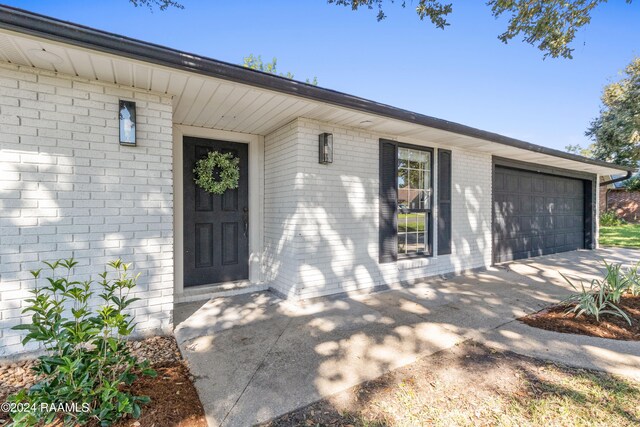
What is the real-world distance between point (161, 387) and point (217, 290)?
217cm

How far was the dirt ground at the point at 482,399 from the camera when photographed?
1728mm

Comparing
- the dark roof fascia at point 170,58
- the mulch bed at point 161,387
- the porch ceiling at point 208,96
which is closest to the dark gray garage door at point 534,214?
the porch ceiling at point 208,96

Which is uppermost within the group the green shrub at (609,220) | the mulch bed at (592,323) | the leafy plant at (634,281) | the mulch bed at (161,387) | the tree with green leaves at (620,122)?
the tree with green leaves at (620,122)

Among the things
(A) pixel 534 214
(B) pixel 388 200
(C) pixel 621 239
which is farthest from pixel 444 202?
(C) pixel 621 239

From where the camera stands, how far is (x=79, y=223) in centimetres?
266

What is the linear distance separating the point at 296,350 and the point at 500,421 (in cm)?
153

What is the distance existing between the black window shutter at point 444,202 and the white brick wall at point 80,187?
419 cm

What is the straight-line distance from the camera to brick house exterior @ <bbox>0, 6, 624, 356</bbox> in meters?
2.42

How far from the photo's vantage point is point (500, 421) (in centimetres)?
171

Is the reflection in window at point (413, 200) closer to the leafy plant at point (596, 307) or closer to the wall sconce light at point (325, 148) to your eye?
the wall sconce light at point (325, 148)

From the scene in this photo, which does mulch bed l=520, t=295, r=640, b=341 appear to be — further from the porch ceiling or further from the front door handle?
the front door handle

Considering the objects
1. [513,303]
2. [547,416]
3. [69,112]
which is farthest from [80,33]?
[513,303]

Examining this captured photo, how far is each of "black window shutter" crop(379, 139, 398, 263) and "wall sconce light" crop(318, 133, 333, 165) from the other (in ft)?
3.20

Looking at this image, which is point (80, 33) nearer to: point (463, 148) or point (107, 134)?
point (107, 134)
